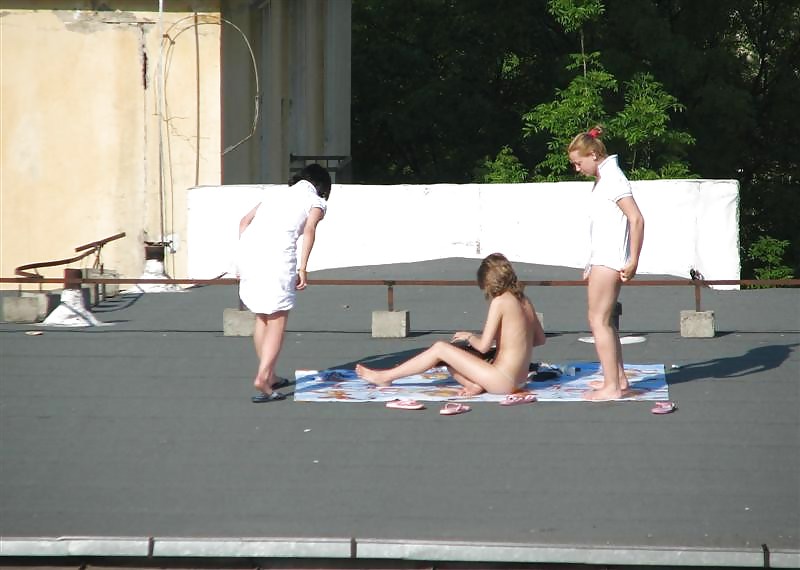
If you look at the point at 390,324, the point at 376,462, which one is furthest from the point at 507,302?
the point at 390,324

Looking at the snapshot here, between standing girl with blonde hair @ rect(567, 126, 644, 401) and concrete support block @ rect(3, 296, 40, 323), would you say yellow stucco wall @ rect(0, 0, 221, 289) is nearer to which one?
concrete support block @ rect(3, 296, 40, 323)

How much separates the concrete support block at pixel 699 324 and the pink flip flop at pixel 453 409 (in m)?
2.99

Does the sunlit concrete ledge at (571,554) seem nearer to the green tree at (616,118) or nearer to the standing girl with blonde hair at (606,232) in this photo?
the standing girl with blonde hair at (606,232)

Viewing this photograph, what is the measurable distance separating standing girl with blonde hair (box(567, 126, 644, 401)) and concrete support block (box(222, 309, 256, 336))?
11.2 ft

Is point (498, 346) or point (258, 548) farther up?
point (498, 346)

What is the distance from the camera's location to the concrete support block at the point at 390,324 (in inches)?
422

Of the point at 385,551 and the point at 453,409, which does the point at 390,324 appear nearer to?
the point at 453,409

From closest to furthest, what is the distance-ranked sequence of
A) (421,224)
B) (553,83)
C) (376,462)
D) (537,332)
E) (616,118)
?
1. (376,462)
2. (537,332)
3. (421,224)
4. (616,118)
5. (553,83)

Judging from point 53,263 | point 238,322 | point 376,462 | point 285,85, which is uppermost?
point 285,85

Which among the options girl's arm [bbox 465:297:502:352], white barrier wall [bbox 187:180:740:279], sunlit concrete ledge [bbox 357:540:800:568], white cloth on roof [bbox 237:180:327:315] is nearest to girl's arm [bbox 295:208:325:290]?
white cloth on roof [bbox 237:180:327:315]

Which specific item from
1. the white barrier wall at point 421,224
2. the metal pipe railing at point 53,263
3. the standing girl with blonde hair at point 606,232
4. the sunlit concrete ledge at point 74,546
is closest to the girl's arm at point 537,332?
the standing girl with blonde hair at point 606,232

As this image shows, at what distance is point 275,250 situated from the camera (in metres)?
8.48

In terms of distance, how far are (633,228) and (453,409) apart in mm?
1521

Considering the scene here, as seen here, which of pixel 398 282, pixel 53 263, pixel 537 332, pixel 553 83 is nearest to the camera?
pixel 537 332
